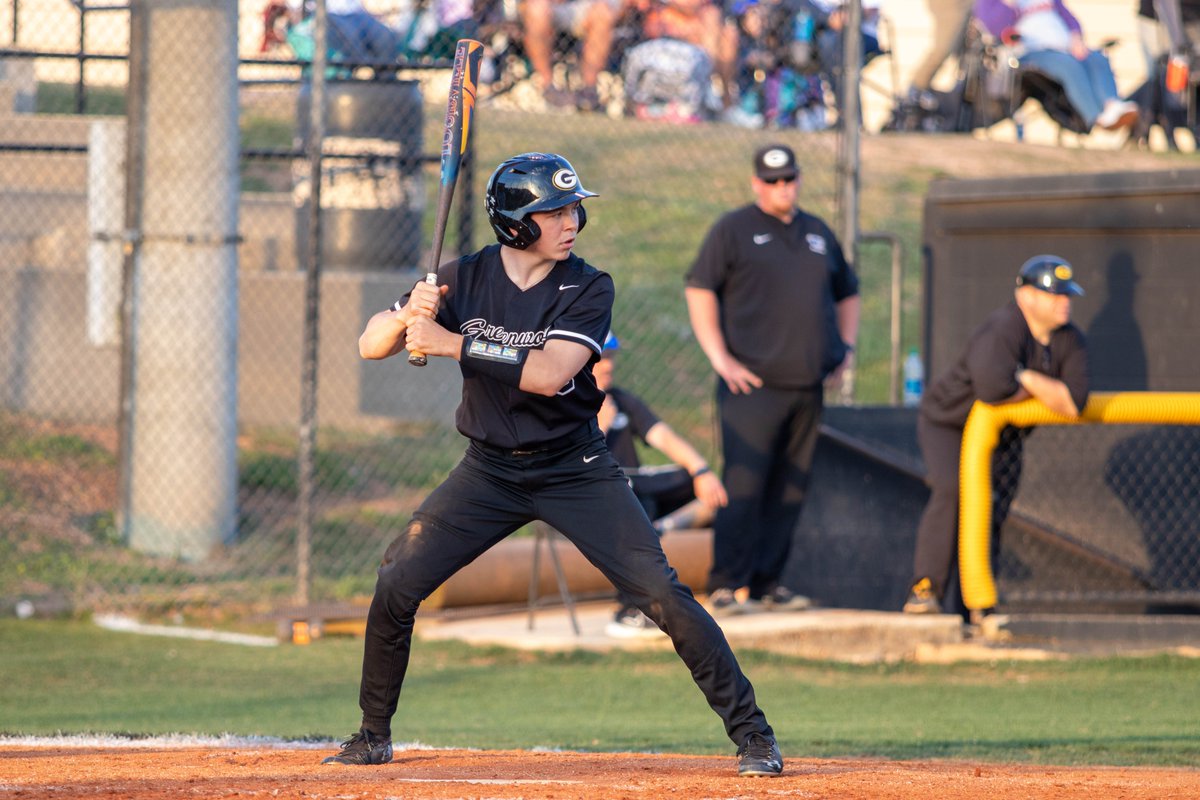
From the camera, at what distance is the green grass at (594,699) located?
629cm

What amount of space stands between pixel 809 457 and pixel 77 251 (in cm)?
692

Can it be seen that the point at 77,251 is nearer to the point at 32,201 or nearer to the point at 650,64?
the point at 32,201

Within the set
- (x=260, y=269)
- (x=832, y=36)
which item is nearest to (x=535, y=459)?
(x=260, y=269)

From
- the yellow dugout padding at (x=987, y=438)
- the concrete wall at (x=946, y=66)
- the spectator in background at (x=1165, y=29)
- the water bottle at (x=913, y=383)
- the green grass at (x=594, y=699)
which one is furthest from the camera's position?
the concrete wall at (x=946, y=66)

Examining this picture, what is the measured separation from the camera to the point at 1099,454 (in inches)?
370

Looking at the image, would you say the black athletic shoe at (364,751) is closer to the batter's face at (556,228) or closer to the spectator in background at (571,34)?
the batter's face at (556,228)

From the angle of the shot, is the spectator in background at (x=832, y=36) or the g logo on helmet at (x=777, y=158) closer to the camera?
the g logo on helmet at (x=777, y=158)

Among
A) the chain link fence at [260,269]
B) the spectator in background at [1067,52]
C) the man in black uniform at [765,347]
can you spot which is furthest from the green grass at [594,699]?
the spectator in background at [1067,52]

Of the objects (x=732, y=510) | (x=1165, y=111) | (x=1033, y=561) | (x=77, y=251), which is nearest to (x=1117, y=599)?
(x=1033, y=561)

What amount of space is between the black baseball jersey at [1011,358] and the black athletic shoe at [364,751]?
4261 mm

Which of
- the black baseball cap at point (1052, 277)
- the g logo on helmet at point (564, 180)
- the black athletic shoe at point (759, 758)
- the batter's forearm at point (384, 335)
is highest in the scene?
the g logo on helmet at point (564, 180)

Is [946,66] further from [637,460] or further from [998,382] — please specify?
[637,460]

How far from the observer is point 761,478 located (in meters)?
8.45

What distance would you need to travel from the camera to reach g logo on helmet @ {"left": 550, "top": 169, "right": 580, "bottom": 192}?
190 inches
